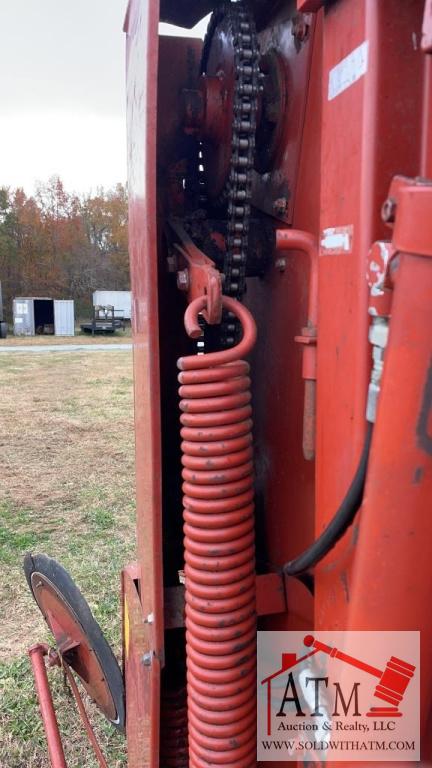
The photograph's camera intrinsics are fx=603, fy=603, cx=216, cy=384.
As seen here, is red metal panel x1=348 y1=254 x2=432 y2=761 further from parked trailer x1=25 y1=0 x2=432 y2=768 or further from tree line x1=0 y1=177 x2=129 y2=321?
tree line x1=0 y1=177 x2=129 y2=321

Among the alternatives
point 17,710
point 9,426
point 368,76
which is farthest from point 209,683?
point 9,426

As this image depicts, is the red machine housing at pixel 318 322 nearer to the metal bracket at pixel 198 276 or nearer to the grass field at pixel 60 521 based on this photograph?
the metal bracket at pixel 198 276

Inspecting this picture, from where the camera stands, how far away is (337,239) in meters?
1.05

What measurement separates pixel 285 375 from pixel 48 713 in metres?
1.54

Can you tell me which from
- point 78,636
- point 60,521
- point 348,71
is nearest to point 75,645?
point 78,636

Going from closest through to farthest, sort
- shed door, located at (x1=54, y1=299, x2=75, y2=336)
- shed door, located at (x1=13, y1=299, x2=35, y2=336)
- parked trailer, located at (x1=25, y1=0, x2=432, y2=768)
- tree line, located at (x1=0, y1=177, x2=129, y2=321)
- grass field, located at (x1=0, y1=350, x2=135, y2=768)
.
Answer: parked trailer, located at (x1=25, y1=0, x2=432, y2=768) → grass field, located at (x1=0, y1=350, x2=135, y2=768) → shed door, located at (x1=13, y1=299, x2=35, y2=336) → shed door, located at (x1=54, y1=299, x2=75, y2=336) → tree line, located at (x1=0, y1=177, x2=129, y2=321)

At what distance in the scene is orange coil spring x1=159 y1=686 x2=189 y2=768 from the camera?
1740 mm

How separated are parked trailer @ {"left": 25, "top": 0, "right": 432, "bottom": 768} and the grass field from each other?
1107 millimetres

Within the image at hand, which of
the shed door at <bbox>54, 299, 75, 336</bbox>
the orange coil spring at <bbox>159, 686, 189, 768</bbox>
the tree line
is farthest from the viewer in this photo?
the tree line

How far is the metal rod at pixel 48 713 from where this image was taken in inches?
80.3

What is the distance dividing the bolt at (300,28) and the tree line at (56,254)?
4050 centimetres

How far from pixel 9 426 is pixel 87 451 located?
2223 mm

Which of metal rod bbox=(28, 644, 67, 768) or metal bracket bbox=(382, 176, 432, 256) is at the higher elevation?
metal bracket bbox=(382, 176, 432, 256)

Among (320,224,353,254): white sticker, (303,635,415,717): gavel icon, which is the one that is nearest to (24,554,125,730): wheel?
(303,635,415,717): gavel icon
